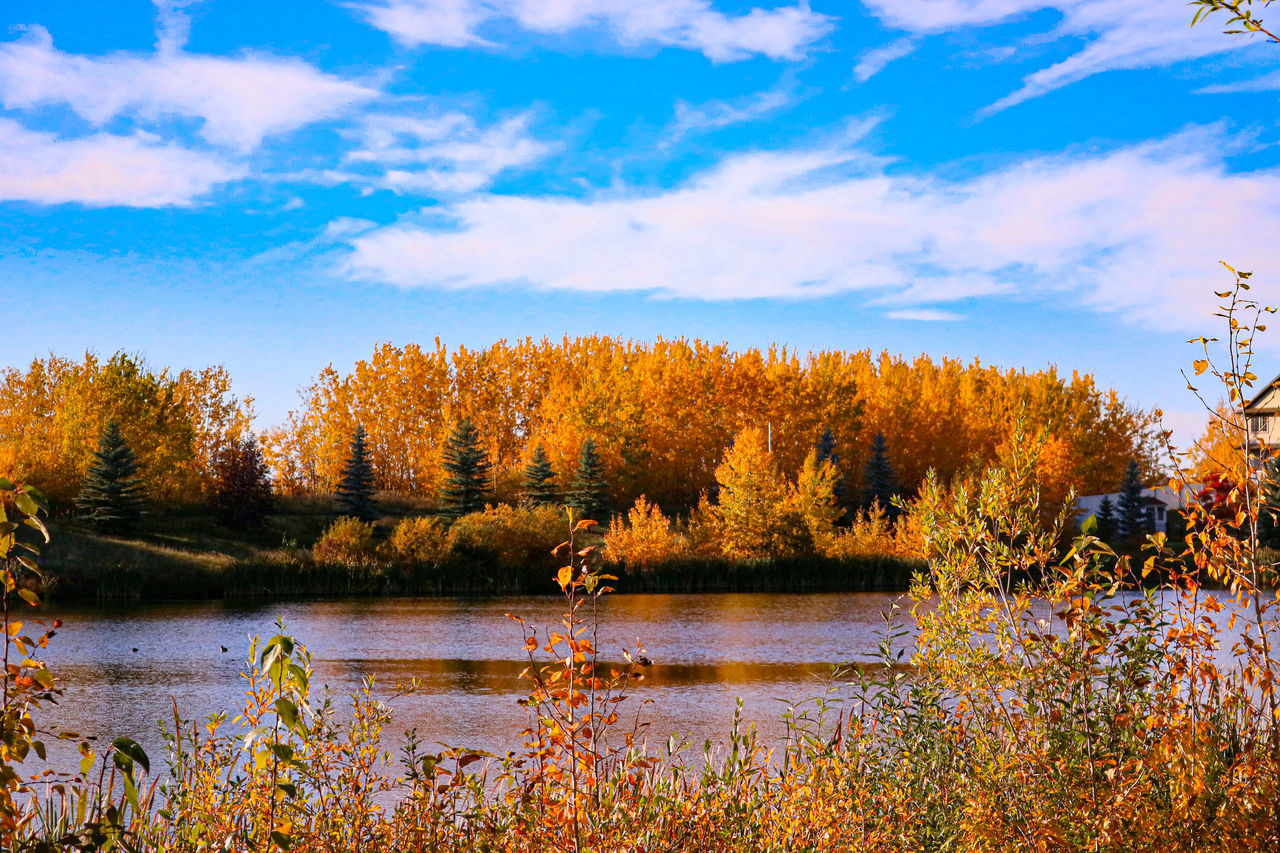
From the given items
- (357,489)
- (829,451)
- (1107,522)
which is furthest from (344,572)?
(1107,522)

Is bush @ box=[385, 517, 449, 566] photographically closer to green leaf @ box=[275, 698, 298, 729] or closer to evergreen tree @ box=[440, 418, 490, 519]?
evergreen tree @ box=[440, 418, 490, 519]

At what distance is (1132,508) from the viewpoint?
53406mm

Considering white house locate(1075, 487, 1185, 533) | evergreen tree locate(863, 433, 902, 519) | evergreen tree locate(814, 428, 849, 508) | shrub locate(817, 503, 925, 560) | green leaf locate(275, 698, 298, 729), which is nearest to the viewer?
green leaf locate(275, 698, 298, 729)

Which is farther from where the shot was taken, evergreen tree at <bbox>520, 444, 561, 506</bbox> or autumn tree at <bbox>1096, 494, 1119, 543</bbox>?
autumn tree at <bbox>1096, 494, 1119, 543</bbox>

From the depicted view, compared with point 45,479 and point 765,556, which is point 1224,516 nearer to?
point 765,556

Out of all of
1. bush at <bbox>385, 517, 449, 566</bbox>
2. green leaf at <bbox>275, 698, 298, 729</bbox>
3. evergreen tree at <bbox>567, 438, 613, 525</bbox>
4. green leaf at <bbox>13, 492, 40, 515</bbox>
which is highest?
evergreen tree at <bbox>567, 438, 613, 525</bbox>

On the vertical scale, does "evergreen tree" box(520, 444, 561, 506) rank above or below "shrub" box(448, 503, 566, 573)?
above

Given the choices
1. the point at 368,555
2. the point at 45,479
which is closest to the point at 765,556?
the point at 368,555

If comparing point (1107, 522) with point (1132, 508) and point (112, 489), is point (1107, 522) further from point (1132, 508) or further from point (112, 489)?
point (112, 489)

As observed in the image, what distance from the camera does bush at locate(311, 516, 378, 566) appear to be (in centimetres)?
3791

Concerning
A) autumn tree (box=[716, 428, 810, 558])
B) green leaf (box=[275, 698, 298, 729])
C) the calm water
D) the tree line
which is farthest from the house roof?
green leaf (box=[275, 698, 298, 729])

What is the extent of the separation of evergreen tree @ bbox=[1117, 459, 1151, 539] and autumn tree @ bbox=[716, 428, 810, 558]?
64.7 feet

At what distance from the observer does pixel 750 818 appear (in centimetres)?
481

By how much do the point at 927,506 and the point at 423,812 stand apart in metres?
2.87
